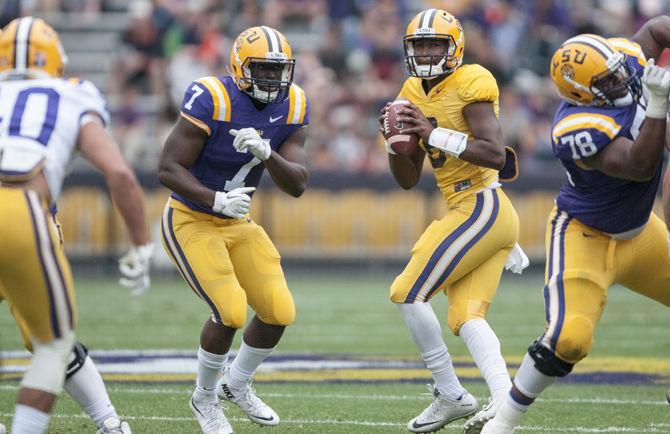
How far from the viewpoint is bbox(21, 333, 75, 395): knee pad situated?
3855 millimetres

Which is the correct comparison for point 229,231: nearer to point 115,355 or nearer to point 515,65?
point 115,355

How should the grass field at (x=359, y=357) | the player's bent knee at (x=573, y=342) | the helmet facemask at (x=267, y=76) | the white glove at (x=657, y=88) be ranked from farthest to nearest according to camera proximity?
the grass field at (x=359, y=357)
the helmet facemask at (x=267, y=76)
the player's bent knee at (x=573, y=342)
the white glove at (x=657, y=88)

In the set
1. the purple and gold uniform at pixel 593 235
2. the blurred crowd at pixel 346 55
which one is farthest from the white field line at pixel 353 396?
the blurred crowd at pixel 346 55

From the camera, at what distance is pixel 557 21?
50.2 ft

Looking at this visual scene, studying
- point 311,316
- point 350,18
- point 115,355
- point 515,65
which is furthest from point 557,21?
point 115,355

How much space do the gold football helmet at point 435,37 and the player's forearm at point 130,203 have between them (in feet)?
5.93

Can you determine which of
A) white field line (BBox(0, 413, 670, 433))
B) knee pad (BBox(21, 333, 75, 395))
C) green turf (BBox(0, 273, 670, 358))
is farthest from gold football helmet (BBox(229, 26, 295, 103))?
green turf (BBox(0, 273, 670, 358))

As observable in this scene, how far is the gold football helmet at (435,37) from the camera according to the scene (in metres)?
5.36

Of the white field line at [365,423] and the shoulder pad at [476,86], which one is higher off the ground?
the shoulder pad at [476,86]

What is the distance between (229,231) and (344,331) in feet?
11.7

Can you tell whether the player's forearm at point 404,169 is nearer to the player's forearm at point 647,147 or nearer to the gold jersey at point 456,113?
the gold jersey at point 456,113

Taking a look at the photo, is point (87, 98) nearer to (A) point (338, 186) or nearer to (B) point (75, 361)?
(B) point (75, 361)

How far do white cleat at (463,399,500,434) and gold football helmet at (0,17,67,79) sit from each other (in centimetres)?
232

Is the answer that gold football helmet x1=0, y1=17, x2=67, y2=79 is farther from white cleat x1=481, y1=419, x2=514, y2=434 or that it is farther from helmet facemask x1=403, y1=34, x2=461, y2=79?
white cleat x1=481, y1=419, x2=514, y2=434
